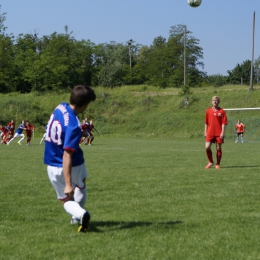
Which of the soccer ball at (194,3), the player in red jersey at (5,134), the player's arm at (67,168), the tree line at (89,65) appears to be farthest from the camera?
the tree line at (89,65)

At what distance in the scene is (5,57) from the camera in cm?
6309

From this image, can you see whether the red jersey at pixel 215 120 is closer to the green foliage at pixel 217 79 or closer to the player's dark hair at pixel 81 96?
the player's dark hair at pixel 81 96

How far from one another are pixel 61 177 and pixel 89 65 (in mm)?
73824

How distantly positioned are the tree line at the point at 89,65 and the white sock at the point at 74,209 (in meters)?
56.7

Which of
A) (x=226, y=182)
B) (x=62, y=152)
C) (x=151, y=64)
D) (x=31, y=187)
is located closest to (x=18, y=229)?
(x=62, y=152)

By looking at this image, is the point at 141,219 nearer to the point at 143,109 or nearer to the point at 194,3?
the point at 194,3

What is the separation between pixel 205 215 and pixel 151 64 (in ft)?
255

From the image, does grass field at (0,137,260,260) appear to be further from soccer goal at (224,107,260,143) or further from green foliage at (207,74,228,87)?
green foliage at (207,74,228,87)

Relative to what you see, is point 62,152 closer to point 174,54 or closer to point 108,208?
point 108,208

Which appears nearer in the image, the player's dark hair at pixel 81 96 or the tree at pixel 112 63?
the player's dark hair at pixel 81 96

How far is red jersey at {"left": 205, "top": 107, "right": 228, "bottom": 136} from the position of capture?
13.0m

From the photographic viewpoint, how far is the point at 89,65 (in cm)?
7831

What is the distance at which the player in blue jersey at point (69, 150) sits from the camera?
17.0ft

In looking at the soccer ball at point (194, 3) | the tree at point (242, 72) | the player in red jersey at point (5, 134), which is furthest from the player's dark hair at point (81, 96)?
the tree at point (242, 72)
